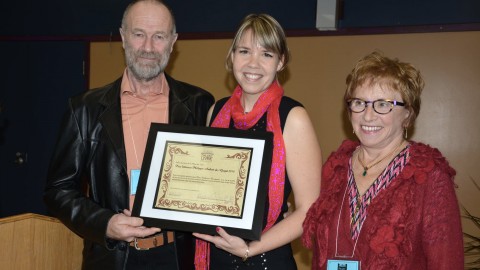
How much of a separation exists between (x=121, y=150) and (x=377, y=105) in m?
1.17

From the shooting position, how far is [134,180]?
7.98 feet

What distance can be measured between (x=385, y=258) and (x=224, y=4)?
4.25 meters

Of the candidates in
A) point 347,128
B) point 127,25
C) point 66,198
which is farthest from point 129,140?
point 347,128

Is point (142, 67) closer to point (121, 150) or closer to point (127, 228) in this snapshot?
point (121, 150)

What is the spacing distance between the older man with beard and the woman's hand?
0.90ft

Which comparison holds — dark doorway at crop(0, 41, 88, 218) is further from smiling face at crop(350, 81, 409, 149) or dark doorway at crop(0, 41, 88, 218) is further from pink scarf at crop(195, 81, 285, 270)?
smiling face at crop(350, 81, 409, 149)

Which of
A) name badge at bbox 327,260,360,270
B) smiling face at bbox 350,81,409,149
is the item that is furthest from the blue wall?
name badge at bbox 327,260,360,270

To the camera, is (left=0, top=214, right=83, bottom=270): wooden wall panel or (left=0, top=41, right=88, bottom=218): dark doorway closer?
(left=0, top=214, right=83, bottom=270): wooden wall panel

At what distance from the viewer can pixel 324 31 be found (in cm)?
524

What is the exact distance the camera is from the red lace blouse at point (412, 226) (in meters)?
1.94

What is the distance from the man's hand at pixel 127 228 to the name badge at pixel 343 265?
72 centimetres

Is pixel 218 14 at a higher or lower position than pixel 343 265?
higher

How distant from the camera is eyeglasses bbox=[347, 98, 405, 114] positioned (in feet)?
6.79

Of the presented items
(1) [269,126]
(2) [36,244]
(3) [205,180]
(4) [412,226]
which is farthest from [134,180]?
(4) [412,226]
